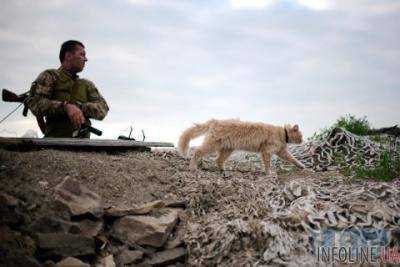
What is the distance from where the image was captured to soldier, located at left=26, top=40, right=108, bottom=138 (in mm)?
7270

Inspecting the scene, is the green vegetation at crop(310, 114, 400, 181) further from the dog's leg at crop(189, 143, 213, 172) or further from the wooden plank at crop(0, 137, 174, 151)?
the wooden plank at crop(0, 137, 174, 151)

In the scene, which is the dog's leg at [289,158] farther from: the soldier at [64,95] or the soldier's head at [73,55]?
the soldier's head at [73,55]

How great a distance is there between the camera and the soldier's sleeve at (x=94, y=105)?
25.2 feet

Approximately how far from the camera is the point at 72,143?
→ 6914 millimetres

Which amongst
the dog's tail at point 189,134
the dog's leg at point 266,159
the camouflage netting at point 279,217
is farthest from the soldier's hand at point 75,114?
the dog's leg at point 266,159

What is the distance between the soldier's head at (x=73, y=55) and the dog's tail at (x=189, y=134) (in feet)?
7.94

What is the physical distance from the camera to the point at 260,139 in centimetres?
907

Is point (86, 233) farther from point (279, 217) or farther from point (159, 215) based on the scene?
point (279, 217)

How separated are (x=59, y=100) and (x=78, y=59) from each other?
2.66 feet

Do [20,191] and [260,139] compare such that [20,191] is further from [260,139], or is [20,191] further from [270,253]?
[260,139]

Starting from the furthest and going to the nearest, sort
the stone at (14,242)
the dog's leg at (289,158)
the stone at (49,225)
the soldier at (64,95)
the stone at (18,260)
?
the dog's leg at (289,158), the soldier at (64,95), the stone at (49,225), the stone at (14,242), the stone at (18,260)

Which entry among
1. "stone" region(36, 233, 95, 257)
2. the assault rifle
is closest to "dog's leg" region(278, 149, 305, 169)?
the assault rifle

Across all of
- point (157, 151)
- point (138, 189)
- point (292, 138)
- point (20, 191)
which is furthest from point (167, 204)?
point (292, 138)

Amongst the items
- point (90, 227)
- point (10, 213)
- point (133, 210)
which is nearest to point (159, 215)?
point (133, 210)
